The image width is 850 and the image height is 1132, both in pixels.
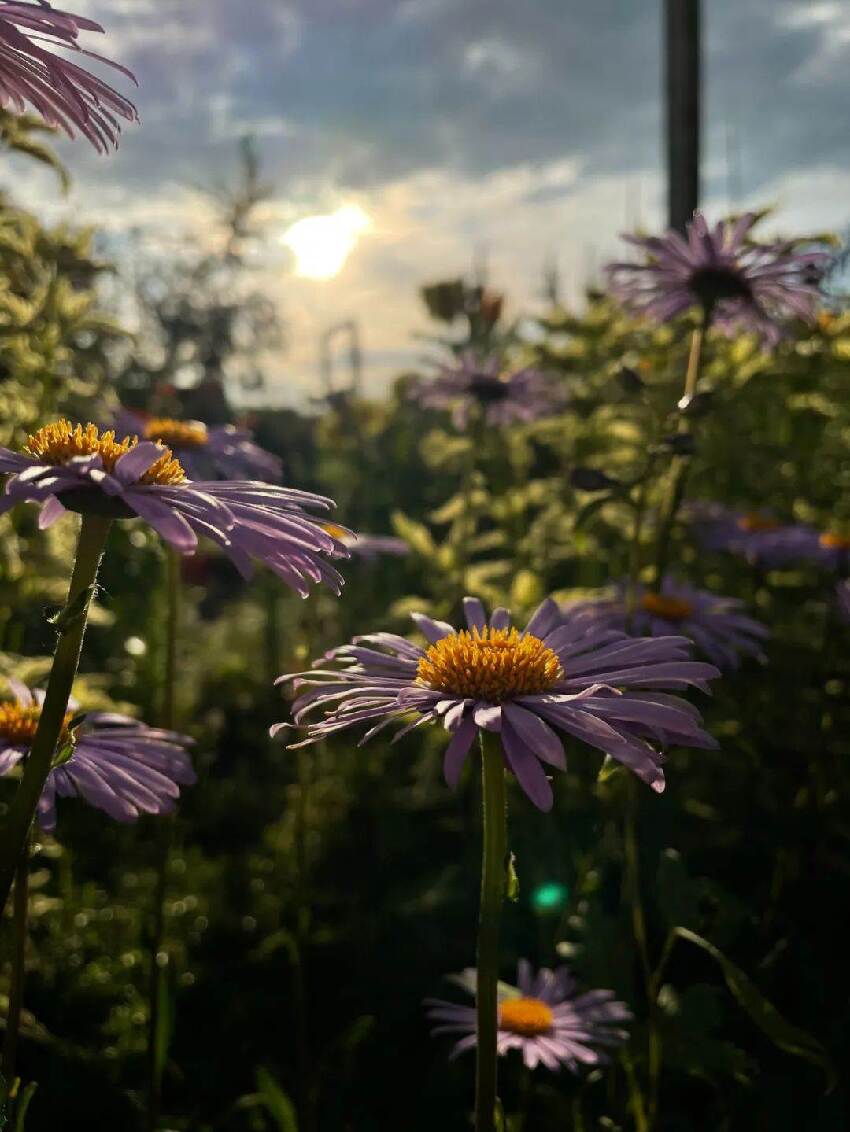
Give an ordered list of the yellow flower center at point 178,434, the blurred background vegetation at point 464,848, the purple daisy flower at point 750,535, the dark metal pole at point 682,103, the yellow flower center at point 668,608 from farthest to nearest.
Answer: the dark metal pole at point 682,103, the purple daisy flower at point 750,535, the yellow flower center at point 178,434, the yellow flower center at point 668,608, the blurred background vegetation at point 464,848

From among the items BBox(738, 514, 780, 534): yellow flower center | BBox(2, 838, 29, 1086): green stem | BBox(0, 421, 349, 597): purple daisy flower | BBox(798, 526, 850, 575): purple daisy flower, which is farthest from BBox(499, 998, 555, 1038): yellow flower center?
BBox(738, 514, 780, 534): yellow flower center

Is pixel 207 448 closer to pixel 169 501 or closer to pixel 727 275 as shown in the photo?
pixel 727 275

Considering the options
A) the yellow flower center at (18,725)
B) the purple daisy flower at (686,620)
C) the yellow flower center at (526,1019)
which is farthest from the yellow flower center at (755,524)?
the yellow flower center at (18,725)

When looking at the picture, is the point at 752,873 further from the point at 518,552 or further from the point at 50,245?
the point at 50,245

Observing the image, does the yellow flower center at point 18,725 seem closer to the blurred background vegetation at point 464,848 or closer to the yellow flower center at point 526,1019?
the blurred background vegetation at point 464,848

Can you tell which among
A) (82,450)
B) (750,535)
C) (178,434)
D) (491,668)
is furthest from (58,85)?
(750,535)

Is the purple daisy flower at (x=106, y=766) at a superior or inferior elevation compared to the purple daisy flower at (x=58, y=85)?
inferior

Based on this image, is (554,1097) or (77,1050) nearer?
(554,1097)

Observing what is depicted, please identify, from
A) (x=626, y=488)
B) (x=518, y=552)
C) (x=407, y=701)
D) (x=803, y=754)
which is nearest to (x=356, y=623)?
(x=518, y=552)
